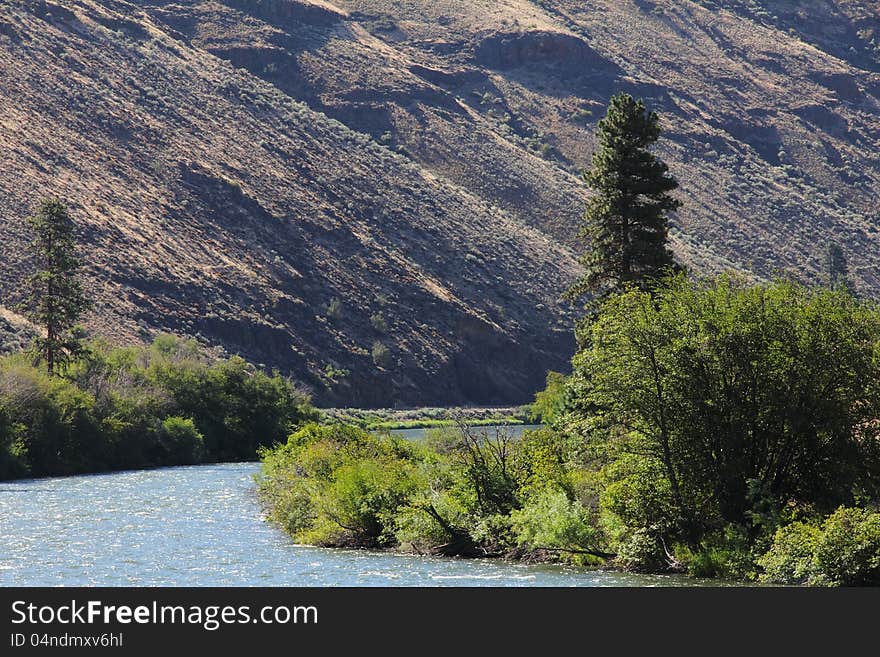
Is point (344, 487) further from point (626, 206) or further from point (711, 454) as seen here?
point (626, 206)

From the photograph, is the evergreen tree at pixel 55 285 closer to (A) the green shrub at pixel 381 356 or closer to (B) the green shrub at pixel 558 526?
(A) the green shrub at pixel 381 356

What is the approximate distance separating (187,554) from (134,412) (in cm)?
4243

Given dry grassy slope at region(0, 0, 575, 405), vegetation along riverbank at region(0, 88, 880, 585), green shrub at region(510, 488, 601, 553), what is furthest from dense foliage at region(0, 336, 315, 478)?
green shrub at region(510, 488, 601, 553)

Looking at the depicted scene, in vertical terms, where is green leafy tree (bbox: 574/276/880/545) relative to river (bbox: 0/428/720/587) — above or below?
above

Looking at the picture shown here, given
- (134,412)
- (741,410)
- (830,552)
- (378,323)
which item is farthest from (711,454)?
(378,323)

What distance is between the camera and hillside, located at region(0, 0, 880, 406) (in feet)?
395

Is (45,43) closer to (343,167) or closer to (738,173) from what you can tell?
(343,167)

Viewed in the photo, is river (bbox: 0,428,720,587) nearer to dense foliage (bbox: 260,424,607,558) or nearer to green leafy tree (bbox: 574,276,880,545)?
dense foliage (bbox: 260,424,607,558)

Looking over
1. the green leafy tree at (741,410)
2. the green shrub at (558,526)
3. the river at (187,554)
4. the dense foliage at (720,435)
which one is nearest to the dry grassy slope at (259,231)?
the river at (187,554)

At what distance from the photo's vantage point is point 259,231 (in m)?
132

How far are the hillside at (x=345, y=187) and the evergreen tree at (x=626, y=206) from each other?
6782 cm

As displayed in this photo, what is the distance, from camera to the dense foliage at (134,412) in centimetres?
6750

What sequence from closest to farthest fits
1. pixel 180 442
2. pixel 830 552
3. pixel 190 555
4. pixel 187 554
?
pixel 830 552, pixel 190 555, pixel 187 554, pixel 180 442

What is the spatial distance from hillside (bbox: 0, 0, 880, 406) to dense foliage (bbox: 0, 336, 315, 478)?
23.8m
